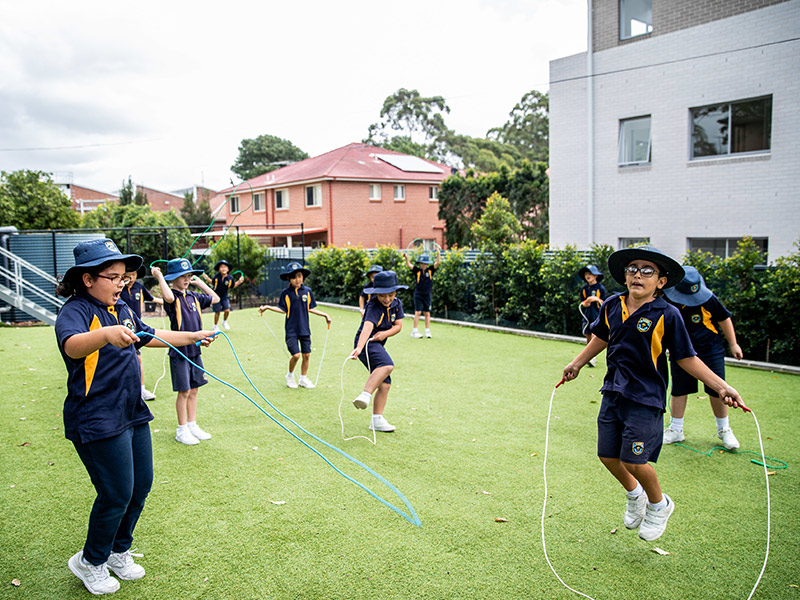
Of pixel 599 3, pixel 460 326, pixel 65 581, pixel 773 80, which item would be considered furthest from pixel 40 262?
pixel 773 80

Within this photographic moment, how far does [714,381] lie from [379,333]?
11.2ft

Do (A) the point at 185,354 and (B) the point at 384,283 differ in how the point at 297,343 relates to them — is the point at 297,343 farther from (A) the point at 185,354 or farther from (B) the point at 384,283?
(B) the point at 384,283

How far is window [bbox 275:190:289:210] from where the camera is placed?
33656mm

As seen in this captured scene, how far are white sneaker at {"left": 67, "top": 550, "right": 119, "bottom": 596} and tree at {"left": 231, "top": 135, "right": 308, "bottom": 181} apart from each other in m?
58.8

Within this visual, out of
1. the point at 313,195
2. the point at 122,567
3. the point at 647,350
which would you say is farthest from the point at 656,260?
the point at 313,195

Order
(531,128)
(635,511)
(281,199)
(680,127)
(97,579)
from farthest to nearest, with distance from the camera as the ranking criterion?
(531,128)
(281,199)
(680,127)
(635,511)
(97,579)

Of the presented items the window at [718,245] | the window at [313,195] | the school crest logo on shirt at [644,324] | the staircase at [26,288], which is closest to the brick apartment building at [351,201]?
the window at [313,195]

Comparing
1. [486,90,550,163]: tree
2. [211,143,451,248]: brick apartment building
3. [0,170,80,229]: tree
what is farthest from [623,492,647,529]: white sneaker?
[486,90,550,163]: tree

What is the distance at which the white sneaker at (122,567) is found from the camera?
368 centimetres

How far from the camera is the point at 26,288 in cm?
1623

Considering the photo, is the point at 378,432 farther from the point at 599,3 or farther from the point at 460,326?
the point at 599,3

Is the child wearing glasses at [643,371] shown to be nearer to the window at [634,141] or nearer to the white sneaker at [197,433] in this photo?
the white sneaker at [197,433]

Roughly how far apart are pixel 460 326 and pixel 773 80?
8915 millimetres

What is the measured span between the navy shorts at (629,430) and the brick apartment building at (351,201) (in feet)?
88.8
